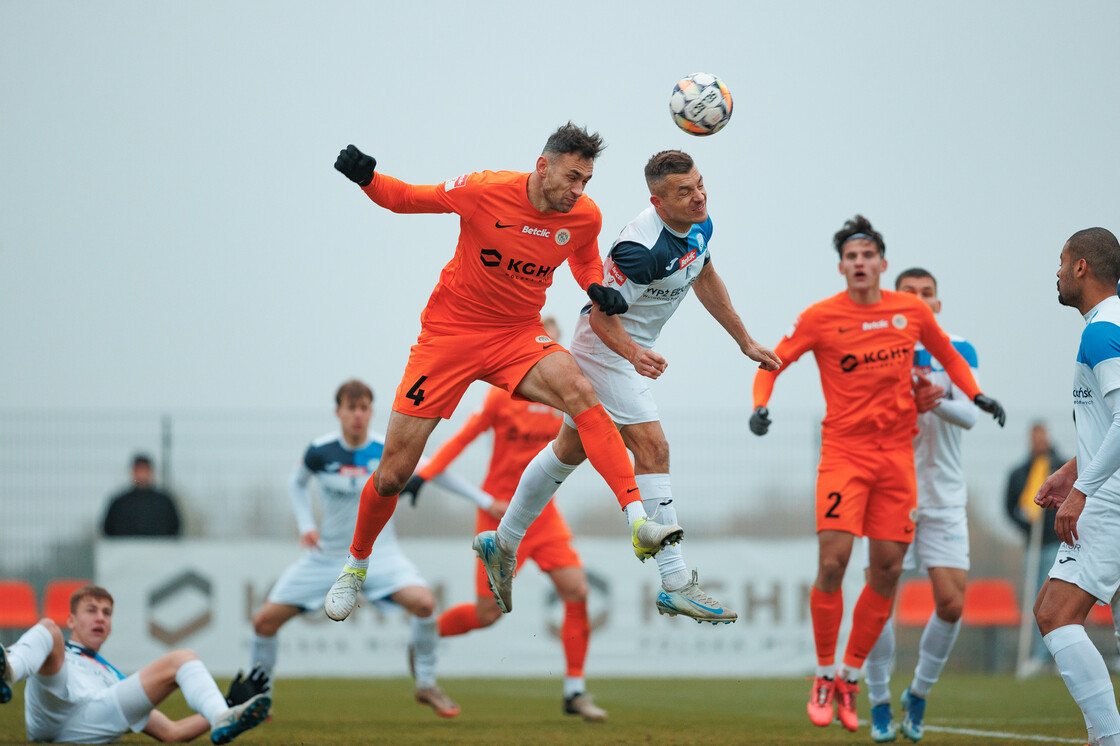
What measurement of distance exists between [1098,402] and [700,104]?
2.68 meters

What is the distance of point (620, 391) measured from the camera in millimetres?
7477

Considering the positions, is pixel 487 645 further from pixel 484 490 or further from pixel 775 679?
pixel 484 490

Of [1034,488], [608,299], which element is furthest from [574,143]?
[1034,488]

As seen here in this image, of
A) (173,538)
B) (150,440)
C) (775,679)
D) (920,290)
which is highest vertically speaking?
(920,290)

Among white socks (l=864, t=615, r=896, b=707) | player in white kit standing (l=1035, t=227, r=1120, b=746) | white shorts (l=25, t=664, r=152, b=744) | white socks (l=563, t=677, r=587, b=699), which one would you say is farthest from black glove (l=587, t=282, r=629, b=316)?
white socks (l=563, t=677, r=587, b=699)

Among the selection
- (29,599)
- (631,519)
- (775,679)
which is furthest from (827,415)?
(29,599)

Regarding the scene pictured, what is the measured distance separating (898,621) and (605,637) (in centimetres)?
389

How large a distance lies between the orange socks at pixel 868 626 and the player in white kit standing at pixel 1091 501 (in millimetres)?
2378

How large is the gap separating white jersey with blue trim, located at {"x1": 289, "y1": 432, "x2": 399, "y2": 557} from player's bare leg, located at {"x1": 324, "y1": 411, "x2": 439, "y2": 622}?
2312 mm

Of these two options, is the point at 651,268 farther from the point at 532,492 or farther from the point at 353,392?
the point at 353,392

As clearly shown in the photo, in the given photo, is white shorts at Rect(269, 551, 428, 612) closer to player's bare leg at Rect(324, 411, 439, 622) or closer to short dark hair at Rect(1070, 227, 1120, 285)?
player's bare leg at Rect(324, 411, 439, 622)

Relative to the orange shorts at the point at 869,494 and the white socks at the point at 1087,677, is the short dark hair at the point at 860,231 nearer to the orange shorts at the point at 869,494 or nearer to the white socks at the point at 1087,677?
the orange shorts at the point at 869,494

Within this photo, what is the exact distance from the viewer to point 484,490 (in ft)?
35.9

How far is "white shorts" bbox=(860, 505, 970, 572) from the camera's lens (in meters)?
9.14
